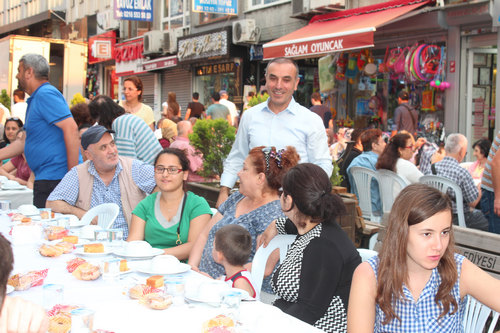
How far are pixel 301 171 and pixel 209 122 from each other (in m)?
4.89

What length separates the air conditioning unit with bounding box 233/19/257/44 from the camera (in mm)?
14922

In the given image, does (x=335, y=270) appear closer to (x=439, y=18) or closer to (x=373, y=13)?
(x=439, y=18)

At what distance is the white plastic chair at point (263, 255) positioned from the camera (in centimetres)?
346

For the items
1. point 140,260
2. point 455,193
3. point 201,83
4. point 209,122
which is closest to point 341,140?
point 209,122

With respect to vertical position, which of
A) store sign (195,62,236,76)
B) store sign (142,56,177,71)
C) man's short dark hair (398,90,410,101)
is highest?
store sign (142,56,177,71)

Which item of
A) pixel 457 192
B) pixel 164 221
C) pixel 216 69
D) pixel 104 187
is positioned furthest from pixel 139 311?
pixel 216 69

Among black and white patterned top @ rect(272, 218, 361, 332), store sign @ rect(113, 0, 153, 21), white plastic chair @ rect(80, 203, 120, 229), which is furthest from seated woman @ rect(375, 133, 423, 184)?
store sign @ rect(113, 0, 153, 21)

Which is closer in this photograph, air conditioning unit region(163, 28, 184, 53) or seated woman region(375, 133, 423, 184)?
seated woman region(375, 133, 423, 184)

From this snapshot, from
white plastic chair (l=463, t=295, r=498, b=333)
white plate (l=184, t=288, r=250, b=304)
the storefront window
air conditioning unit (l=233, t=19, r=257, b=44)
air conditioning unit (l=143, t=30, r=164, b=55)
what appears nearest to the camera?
white plate (l=184, t=288, r=250, b=304)

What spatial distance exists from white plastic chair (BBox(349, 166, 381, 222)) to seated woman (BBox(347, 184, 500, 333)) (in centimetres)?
458

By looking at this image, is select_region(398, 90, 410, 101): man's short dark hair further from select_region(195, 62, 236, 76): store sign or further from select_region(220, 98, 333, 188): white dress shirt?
select_region(195, 62, 236, 76): store sign

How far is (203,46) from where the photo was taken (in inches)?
659

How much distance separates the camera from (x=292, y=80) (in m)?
4.53

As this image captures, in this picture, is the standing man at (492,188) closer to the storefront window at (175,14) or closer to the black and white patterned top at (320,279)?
the black and white patterned top at (320,279)
